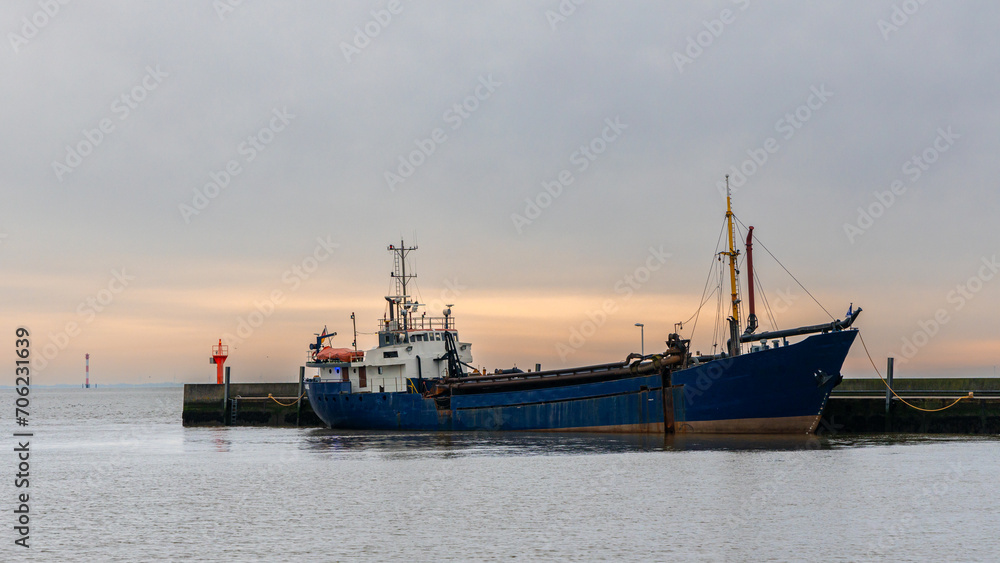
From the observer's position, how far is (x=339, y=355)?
51.3 metres

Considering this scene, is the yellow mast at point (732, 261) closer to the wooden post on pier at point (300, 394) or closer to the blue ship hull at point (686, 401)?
the blue ship hull at point (686, 401)

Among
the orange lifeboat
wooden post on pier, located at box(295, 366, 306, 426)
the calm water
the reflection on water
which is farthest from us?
wooden post on pier, located at box(295, 366, 306, 426)

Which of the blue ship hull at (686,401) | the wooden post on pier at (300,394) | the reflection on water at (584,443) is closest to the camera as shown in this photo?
the reflection on water at (584,443)

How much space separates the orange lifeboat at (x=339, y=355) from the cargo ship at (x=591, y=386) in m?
0.05

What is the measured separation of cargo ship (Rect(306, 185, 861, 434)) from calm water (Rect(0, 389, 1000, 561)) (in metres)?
1.55

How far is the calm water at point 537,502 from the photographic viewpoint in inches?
771

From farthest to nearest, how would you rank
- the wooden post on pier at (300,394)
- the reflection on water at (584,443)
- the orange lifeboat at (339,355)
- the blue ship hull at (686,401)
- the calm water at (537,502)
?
the wooden post on pier at (300,394) < the orange lifeboat at (339,355) < the blue ship hull at (686,401) < the reflection on water at (584,443) < the calm water at (537,502)

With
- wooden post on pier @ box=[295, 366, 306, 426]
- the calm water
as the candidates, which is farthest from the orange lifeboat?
the calm water

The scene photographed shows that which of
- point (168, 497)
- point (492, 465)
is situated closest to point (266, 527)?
point (168, 497)

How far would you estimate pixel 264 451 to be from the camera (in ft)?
137

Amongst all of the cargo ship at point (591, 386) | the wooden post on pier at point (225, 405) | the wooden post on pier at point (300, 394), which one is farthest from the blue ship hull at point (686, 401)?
the wooden post on pier at point (225, 405)

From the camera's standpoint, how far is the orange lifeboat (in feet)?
168

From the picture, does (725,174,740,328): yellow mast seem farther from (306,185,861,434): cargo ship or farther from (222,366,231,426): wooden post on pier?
(222,366,231,426): wooden post on pier

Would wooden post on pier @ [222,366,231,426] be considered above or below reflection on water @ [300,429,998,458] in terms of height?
above
